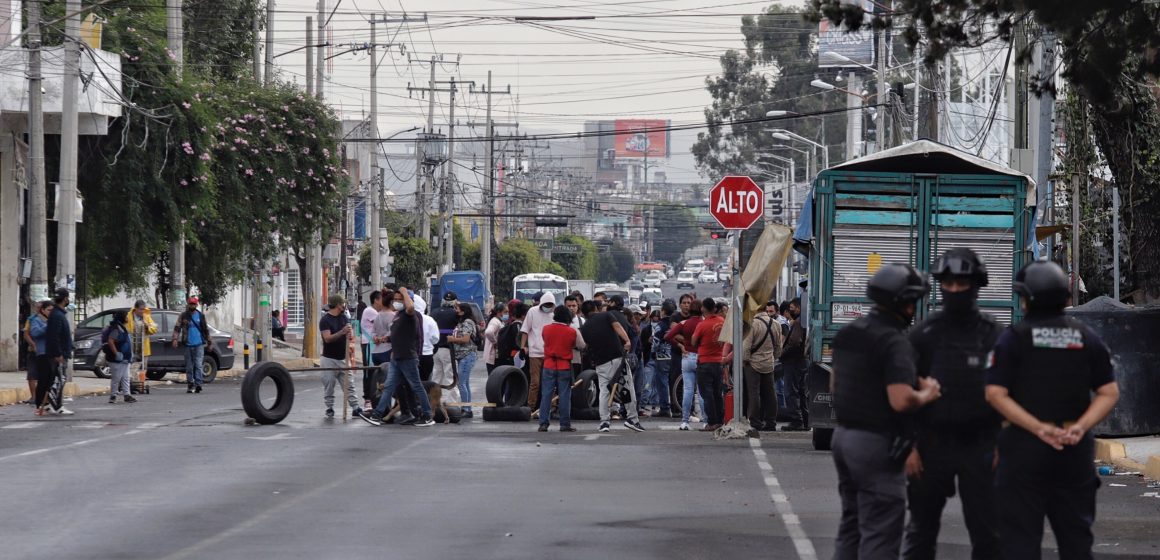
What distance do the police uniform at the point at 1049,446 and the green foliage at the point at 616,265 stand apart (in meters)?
161

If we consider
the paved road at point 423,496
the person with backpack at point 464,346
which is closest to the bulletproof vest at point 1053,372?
the paved road at point 423,496

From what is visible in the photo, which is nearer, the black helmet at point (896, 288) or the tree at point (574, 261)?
the black helmet at point (896, 288)

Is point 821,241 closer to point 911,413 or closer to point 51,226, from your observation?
point 911,413

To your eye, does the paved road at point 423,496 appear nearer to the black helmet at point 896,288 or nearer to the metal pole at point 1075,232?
the black helmet at point 896,288

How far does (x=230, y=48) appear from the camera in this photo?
51844mm

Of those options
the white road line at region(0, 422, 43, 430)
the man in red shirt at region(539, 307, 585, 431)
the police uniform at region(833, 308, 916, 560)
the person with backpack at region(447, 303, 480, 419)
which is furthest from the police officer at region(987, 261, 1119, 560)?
the person with backpack at region(447, 303, 480, 419)

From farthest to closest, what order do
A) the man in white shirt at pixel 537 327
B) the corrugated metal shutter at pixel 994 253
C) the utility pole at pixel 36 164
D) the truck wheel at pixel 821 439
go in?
the utility pole at pixel 36 164, the man in white shirt at pixel 537 327, the truck wheel at pixel 821 439, the corrugated metal shutter at pixel 994 253

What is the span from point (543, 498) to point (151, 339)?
2241 centimetres

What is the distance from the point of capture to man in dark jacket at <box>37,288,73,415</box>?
881 inches

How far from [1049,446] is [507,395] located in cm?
1580

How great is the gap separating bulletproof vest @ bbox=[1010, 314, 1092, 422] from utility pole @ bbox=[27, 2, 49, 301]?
2439 centimetres

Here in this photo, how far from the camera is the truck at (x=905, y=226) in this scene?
17.7 m

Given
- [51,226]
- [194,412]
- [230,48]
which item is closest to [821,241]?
[194,412]

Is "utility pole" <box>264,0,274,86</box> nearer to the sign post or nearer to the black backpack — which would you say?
the black backpack
